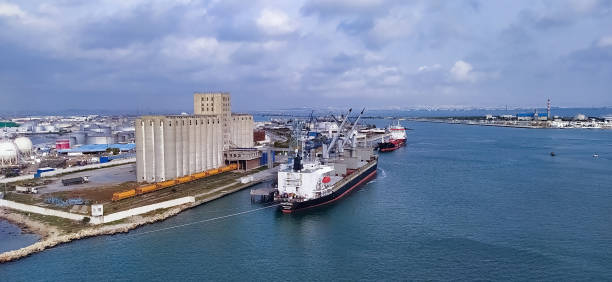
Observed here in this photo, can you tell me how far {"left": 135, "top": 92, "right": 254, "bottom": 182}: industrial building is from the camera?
95.6 feet

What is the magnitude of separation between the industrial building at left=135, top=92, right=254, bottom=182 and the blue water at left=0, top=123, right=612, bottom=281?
596 cm

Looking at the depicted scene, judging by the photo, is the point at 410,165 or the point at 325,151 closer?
the point at 325,151

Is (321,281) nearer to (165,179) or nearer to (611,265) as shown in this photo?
(611,265)

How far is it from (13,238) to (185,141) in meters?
13.5

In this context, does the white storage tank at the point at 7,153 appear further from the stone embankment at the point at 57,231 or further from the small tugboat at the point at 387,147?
the small tugboat at the point at 387,147

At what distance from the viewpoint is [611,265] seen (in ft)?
53.2

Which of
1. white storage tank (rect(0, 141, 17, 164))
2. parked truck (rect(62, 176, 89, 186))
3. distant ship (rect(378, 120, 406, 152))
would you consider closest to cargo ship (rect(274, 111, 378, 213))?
parked truck (rect(62, 176, 89, 186))

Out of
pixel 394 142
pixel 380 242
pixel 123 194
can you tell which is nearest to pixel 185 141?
pixel 123 194

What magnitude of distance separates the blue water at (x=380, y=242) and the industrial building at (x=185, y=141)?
5.96 metres

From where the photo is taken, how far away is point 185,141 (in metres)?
31.3

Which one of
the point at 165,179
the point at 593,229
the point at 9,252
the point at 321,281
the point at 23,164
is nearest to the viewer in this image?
A: the point at 321,281

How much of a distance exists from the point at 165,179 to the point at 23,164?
61.5ft

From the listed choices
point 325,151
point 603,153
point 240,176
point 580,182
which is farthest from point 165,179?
point 603,153

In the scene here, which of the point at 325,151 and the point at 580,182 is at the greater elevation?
the point at 325,151
